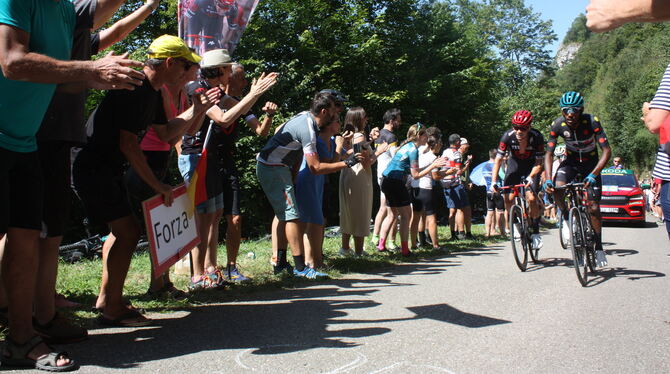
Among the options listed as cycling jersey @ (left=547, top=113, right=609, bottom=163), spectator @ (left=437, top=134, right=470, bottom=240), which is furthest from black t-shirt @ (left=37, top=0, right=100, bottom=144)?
spectator @ (left=437, top=134, right=470, bottom=240)

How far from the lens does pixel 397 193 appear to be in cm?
969

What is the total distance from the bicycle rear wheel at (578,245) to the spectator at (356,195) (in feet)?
9.09

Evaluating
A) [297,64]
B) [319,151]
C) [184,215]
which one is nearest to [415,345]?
[184,215]

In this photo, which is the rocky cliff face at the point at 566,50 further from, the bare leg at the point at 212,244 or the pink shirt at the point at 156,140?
the pink shirt at the point at 156,140

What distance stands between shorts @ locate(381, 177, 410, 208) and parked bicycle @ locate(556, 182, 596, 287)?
253cm

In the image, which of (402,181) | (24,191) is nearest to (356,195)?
(402,181)

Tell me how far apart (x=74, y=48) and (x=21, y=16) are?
43.6 inches

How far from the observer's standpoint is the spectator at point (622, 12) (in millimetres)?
2270

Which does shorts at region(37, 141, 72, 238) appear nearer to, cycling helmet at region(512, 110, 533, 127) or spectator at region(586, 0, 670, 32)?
spectator at region(586, 0, 670, 32)

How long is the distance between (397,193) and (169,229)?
547 cm

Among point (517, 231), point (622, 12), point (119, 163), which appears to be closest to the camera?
point (622, 12)

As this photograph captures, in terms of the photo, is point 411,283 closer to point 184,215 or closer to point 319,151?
point 319,151

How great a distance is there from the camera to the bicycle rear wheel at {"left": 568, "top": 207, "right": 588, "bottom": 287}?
22.6 feet

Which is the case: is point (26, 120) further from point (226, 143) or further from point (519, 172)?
point (519, 172)
